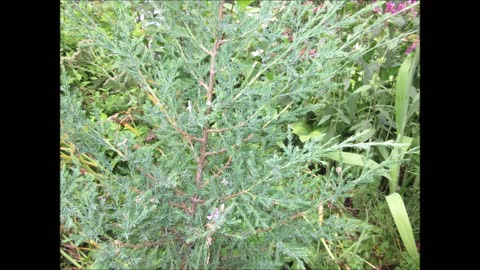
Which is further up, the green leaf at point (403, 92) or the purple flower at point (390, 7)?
the purple flower at point (390, 7)

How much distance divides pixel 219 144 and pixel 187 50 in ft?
0.91

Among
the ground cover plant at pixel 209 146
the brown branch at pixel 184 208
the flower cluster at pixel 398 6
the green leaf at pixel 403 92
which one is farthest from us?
the flower cluster at pixel 398 6

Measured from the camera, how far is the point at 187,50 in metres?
1.36

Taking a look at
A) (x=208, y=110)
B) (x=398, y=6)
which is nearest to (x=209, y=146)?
(x=208, y=110)

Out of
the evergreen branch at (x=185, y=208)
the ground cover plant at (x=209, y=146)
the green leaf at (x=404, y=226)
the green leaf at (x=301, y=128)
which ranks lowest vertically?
the green leaf at (x=404, y=226)

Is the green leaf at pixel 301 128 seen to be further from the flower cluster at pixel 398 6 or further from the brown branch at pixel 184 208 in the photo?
the brown branch at pixel 184 208

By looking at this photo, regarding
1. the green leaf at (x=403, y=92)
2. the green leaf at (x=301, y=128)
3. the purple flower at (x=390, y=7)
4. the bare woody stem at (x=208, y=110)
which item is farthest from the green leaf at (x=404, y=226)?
the purple flower at (x=390, y=7)

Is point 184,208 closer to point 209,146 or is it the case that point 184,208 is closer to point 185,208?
point 185,208

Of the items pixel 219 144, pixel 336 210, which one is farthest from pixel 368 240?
pixel 219 144

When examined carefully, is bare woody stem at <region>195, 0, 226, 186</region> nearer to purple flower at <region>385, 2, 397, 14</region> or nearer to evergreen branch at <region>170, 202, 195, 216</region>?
evergreen branch at <region>170, 202, 195, 216</region>

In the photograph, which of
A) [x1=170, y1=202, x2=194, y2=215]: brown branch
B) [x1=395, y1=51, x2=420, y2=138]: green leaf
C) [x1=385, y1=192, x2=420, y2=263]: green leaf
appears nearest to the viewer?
[x1=170, y1=202, x2=194, y2=215]: brown branch

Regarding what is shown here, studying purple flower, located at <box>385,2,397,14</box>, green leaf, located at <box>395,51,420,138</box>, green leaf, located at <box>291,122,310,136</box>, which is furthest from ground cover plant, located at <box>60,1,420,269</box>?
purple flower, located at <box>385,2,397,14</box>

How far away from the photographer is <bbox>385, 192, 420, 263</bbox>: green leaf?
1.78m

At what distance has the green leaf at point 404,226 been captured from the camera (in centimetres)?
178
